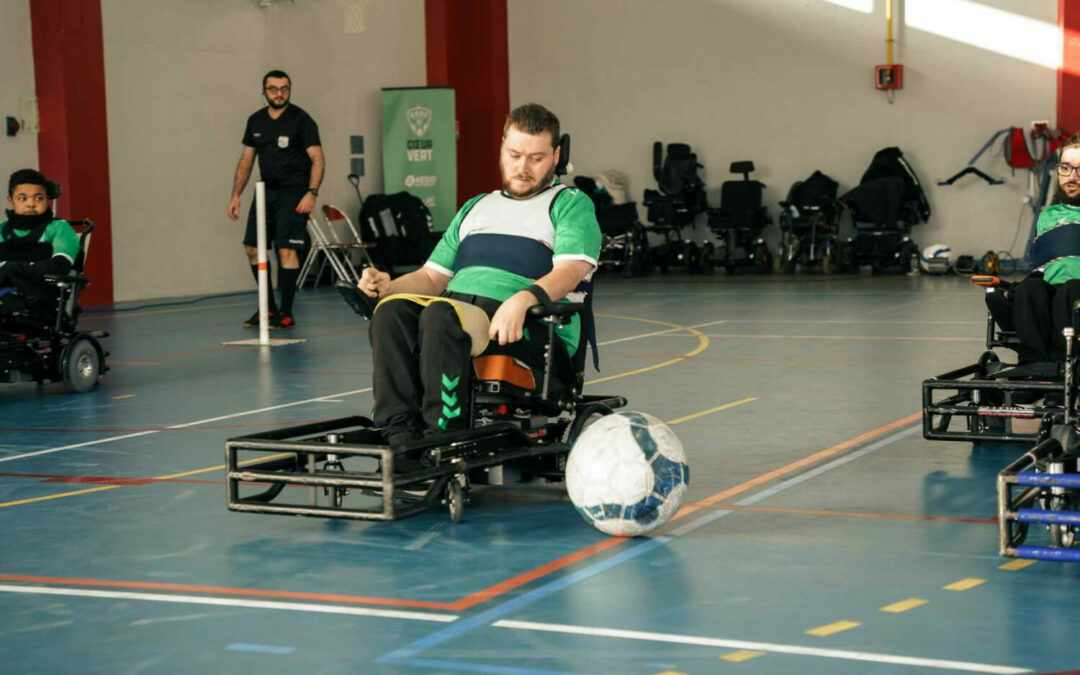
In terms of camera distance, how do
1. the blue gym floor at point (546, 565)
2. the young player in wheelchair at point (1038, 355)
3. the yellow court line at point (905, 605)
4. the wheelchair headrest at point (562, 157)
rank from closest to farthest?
the blue gym floor at point (546, 565), the yellow court line at point (905, 605), the young player in wheelchair at point (1038, 355), the wheelchair headrest at point (562, 157)

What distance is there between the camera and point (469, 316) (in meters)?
4.48

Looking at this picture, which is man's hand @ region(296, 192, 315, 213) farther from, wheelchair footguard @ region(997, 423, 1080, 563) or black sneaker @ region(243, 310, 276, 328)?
wheelchair footguard @ region(997, 423, 1080, 563)

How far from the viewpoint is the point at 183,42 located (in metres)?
16.2

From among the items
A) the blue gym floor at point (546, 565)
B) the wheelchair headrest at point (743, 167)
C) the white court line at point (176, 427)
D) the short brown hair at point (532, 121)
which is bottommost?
the white court line at point (176, 427)

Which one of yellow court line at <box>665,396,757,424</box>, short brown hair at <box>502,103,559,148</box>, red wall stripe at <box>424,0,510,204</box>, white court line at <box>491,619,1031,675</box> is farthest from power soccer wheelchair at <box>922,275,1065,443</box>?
red wall stripe at <box>424,0,510,204</box>

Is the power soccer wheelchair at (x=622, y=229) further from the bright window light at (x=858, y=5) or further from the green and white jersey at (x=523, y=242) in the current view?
the green and white jersey at (x=523, y=242)

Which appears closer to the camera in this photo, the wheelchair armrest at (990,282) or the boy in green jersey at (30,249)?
the wheelchair armrest at (990,282)

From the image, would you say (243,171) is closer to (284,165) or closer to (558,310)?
(284,165)

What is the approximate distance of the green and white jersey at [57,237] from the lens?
811 cm

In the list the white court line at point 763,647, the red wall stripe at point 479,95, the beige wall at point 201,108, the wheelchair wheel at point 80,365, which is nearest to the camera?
the white court line at point 763,647

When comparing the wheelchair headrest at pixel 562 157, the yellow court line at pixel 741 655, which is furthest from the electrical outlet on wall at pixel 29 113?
the yellow court line at pixel 741 655

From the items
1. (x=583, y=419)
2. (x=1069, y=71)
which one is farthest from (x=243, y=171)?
(x=1069, y=71)

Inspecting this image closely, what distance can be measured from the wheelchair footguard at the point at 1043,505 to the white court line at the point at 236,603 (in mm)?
1431

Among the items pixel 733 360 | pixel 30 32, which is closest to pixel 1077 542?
pixel 733 360
